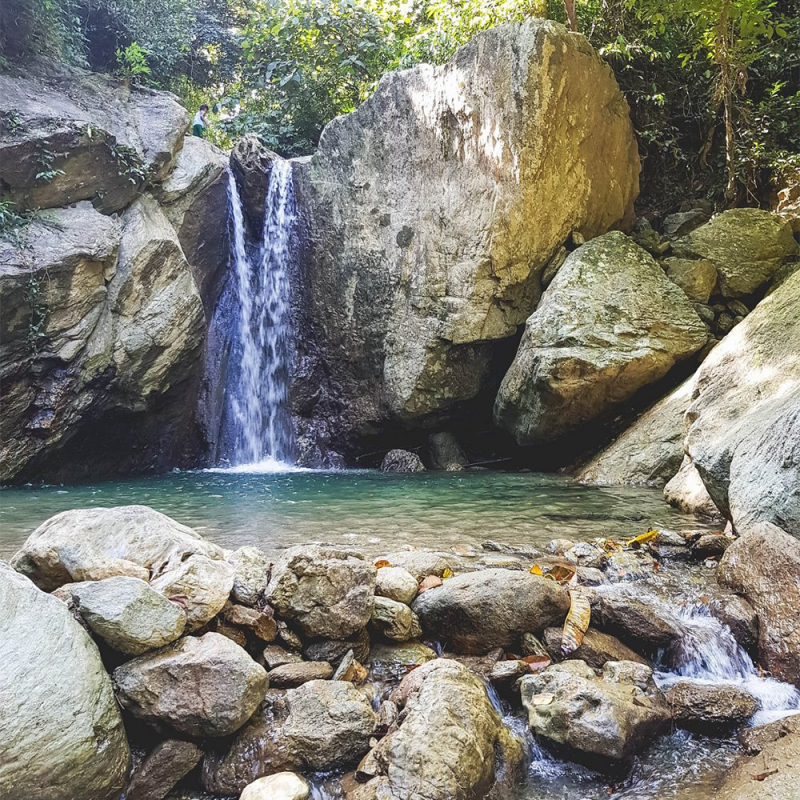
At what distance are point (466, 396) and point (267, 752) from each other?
31.1 ft

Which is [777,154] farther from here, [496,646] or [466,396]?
[496,646]

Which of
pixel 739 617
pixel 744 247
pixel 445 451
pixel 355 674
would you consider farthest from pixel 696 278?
pixel 355 674

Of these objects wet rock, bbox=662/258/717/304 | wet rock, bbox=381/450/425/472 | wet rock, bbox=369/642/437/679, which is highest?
wet rock, bbox=662/258/717/304

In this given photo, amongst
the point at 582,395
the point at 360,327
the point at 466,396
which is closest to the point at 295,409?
the point at 360,327

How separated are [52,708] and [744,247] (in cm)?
1119

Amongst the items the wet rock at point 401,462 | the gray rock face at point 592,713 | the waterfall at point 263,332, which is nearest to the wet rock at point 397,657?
the gray rock face at point 592,713

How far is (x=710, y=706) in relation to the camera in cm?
252

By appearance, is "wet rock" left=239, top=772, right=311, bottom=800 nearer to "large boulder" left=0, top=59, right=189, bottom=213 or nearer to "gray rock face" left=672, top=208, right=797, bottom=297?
"gray rock face" left=672, top=208, right=797, bottom=297

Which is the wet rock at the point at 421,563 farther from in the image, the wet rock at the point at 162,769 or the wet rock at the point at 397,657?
the wet rock at the point at 162,769

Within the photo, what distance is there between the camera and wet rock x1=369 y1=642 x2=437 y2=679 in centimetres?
287

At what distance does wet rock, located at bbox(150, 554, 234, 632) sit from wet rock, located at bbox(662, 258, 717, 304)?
9.47 metres

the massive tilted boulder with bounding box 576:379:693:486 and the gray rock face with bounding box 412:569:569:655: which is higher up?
the massive tilted boulder with bounding box 576:379:693:486

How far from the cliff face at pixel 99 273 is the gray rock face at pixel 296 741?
8.98m

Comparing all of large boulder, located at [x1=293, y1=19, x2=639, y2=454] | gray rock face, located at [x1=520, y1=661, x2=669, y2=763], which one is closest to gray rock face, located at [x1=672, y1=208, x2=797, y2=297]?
large boulder, located at [x1=293, y1=19, x2=639, y2=454]
